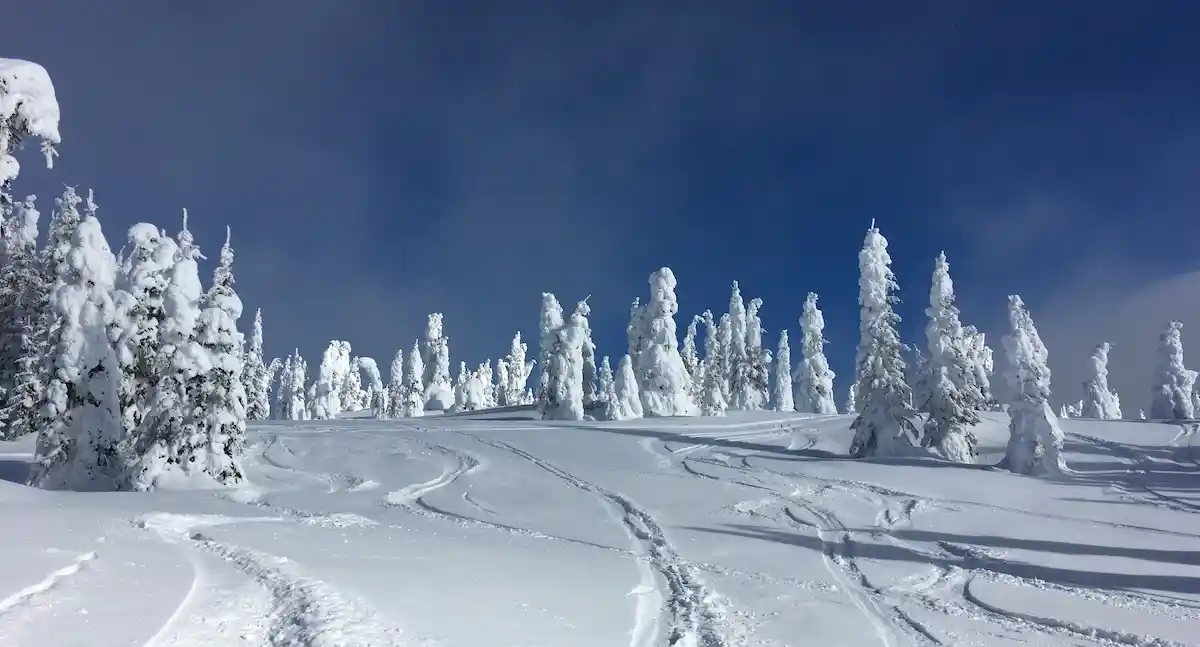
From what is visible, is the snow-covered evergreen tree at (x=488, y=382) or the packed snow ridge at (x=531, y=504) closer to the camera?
the packed snow ridge at (x=531, y=504)

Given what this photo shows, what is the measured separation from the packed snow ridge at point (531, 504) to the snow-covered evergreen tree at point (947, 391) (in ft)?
0.48

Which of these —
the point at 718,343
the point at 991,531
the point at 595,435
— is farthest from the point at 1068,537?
the point at 718,343

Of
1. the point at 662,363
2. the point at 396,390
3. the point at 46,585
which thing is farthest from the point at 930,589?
the point at 396,390

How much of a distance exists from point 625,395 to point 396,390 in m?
57.8

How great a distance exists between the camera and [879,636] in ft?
36.8

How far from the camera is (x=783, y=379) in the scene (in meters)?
94.6

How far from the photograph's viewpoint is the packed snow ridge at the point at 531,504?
9.90 metres

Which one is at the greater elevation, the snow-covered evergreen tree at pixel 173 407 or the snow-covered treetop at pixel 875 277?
the snow-covered treetop at pixel 875 277

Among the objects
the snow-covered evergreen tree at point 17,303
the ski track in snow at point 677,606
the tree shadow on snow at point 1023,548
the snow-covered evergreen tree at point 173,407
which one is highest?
the snow-covered evergreen tree at point 17,303

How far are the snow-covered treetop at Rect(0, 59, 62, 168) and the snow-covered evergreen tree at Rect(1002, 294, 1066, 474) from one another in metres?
35.5

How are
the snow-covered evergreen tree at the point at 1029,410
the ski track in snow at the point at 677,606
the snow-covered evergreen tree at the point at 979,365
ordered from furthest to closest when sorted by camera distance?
1. the snow-covered evergreen tree at the point at 979,365
2. the snow-covered evergreen tree at the point at 1029,410
3. the ski track in snow at the point at 677,606

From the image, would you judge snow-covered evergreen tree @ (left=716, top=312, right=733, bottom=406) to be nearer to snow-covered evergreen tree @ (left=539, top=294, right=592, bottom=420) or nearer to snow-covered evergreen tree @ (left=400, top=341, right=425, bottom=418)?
snow-covered evergreen tree @ (left=539, top=294, right=592, bottom=420)

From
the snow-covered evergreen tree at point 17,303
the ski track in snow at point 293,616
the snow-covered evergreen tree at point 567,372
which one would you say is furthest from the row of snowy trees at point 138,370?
the snow-covered evergreen tree at point 567,372

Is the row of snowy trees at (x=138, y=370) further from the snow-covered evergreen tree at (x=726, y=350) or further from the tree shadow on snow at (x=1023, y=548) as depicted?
the snow-covered evergreen tree at (x=726, y=350)
